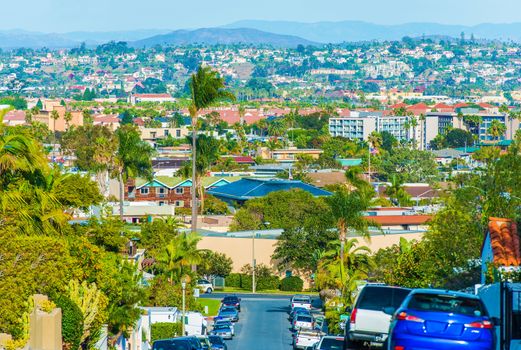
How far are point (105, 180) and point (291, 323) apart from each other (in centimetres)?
6332

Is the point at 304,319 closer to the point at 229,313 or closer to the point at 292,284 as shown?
the point at 229,313

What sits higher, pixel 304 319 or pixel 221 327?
pixel 221 327

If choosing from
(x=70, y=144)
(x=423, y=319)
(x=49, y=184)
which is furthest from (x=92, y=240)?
(x=70, y=144)

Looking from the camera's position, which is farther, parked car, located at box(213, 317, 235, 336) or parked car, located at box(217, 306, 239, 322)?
parked car, located at box(217, 306, 239, 322)

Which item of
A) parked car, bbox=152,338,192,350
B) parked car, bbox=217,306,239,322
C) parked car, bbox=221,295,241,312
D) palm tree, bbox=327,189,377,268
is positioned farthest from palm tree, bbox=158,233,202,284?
parked car, bbox=152,338,192,350

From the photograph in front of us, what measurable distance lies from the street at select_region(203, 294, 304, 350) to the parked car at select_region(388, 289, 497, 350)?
34.3m

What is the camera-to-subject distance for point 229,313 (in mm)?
65625

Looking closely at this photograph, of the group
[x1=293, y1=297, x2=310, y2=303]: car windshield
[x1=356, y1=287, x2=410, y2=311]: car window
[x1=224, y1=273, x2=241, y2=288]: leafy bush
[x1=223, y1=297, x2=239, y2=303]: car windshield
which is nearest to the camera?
[x1=356, y1=287, x2=410, y2=311]: car window

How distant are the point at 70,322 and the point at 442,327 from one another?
11.4m

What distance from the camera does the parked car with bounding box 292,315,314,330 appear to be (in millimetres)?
59469

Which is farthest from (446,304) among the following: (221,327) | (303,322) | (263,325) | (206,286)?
(206,286)

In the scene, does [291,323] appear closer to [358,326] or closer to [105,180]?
[358,326]

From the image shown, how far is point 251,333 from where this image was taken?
61594mm

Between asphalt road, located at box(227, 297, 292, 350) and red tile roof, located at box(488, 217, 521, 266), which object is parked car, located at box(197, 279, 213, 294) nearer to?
asphalt road, located at box(227, 297, 292, 350)
